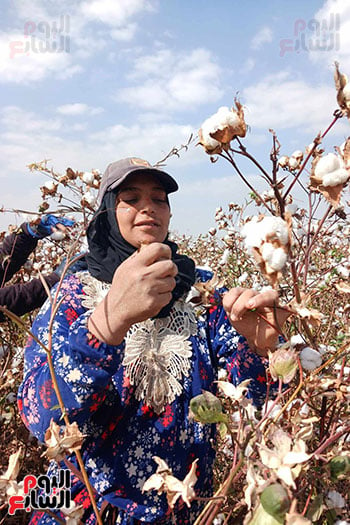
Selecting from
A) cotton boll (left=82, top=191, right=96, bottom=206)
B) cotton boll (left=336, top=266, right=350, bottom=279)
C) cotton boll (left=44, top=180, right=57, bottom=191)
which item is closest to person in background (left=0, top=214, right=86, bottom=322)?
cotton boll (left=44, top=180, right=57, bottom=191)

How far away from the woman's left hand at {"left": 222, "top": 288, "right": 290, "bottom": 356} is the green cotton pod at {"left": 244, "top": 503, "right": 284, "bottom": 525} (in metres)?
0.22

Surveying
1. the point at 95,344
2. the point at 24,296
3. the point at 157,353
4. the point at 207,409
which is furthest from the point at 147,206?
the point at 24,296

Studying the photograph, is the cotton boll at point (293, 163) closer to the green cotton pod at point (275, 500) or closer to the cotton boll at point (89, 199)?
the cotton boll at point (89, 199)

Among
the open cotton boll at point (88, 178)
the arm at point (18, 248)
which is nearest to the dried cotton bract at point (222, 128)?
the open cotton boll at point (88, 178)

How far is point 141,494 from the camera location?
1.08 m

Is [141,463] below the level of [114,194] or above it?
below

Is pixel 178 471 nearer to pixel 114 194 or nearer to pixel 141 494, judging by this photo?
pixel 141 494

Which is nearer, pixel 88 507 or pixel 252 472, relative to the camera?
pixel 252 472

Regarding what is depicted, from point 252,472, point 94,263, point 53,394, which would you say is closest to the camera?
point 252,472

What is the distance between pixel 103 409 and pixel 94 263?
39 cm

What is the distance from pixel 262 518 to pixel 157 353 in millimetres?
718

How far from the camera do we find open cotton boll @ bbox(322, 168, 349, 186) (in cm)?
51

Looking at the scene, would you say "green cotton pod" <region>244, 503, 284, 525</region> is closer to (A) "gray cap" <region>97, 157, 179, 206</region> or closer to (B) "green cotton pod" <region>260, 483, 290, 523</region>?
(B) "green cotton pod" <region>260, 483, 290, 523</region>

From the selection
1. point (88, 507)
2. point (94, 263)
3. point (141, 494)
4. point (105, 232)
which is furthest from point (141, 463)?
point (105, 232)
